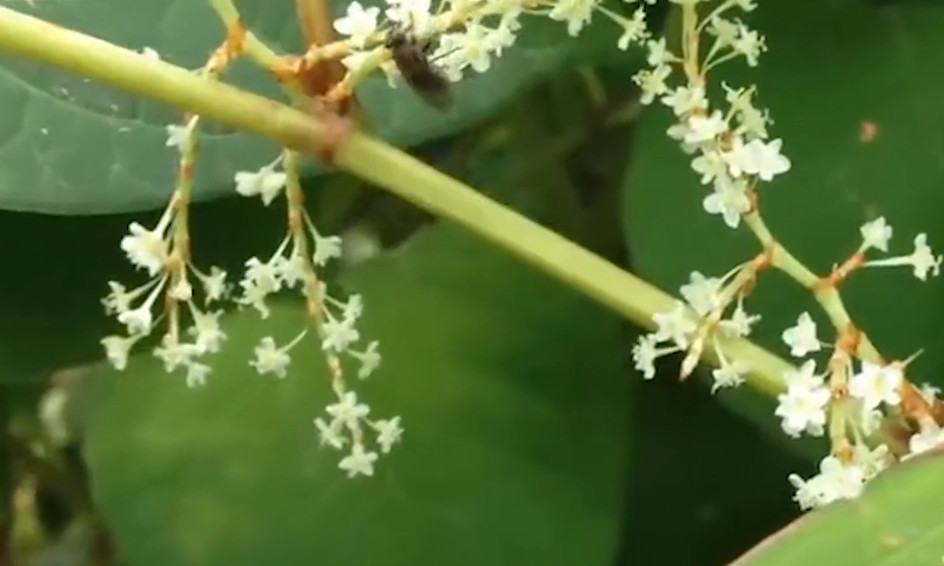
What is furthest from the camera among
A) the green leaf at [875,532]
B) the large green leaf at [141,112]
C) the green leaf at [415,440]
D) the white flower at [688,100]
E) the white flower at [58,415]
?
the white flower at [58,415]

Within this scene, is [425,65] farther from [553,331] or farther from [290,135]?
[553,331]

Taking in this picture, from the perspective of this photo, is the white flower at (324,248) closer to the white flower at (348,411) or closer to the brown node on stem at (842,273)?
the white flower at (348,411)

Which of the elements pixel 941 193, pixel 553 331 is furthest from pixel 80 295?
pixel 941 193

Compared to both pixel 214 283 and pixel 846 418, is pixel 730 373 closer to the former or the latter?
pixel 846 418

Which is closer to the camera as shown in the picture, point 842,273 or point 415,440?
point 842,273

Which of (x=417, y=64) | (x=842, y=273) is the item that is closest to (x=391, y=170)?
(x=417, y=64)

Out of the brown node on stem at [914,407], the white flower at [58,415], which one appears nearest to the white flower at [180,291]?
the brown node on stem at [914,407]
